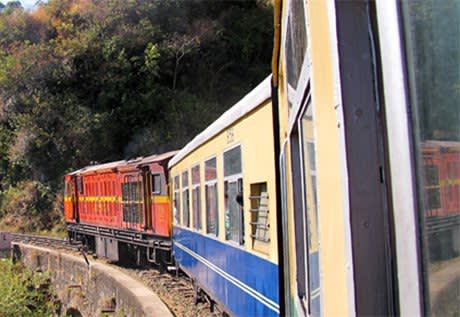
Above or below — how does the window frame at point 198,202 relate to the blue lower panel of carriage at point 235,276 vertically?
above

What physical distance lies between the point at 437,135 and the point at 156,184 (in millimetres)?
14297

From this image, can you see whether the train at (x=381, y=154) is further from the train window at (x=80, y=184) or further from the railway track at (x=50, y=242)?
the railway track at (x=50, y=242)

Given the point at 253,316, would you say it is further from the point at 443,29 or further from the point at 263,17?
the point at 263,17

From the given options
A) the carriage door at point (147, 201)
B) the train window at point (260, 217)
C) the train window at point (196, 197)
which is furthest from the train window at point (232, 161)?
the carriage door at point (147, 201)

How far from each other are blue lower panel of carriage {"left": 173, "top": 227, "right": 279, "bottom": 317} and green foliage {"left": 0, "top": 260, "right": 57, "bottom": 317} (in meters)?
9.26

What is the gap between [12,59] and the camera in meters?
33.8

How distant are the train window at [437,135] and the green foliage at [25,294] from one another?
1774 centimetres

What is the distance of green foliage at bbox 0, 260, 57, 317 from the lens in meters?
18.0

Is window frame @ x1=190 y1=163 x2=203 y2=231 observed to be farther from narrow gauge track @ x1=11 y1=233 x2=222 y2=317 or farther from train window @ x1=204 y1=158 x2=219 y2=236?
narrow gauge track @ x1=11 y1=233 x2=222 y2=317

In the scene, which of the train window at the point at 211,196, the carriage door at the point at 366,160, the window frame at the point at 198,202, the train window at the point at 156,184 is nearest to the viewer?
the carriage door at the point at 366,160

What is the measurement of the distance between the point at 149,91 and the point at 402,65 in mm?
31635

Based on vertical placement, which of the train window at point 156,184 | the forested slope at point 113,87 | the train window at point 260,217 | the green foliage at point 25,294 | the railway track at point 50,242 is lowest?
the green foliage at point 25,294

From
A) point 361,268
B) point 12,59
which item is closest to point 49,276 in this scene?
point 12,59

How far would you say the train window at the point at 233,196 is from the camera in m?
5.50
